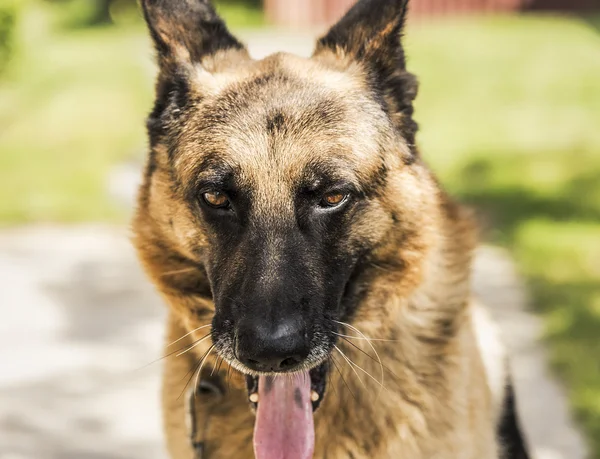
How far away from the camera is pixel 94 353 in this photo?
596cm

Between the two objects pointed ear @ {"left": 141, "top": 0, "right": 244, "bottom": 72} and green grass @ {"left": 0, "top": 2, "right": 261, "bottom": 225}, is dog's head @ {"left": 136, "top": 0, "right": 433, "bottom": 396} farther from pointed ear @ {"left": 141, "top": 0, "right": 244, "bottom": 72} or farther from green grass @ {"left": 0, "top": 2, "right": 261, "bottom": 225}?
green grass @ {"left": 0, "top": 2, "right": 261, "bottom": 225}

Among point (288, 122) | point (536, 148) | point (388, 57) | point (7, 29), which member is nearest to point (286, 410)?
point (288, 122)

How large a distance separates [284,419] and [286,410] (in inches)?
1.3

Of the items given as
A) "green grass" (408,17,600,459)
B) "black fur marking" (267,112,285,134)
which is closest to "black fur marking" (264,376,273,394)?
"black fur marking" (267,112,285,134)

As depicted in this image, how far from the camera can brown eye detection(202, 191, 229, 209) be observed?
9.78ft

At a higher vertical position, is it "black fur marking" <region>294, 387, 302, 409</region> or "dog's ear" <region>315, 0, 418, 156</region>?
"dog's ear" <region>315, 0, 418, 156</region>

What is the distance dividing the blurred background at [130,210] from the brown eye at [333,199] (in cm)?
135

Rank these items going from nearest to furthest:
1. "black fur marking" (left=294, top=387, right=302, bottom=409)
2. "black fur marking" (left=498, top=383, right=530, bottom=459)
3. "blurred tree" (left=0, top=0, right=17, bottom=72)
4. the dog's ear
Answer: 1. "black fur marking" (left=294, top=387, right=302, bottom=409)
2. the dog's ear
3. "black fur marking" (left=498, top=383, right=530, bottom=459)
4. "blurred tree" (left=0, top=0, right=17, bottom=72)

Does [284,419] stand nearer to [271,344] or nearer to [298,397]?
[298,397]

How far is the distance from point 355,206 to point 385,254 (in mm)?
241

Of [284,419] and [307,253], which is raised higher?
[307,253]

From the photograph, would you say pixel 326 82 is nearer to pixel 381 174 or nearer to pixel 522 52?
pixel 381 174

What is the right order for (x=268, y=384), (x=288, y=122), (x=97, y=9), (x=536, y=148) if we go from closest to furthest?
(x=288, y=122), (x=268, y=384), (x=536, y=148), (x=97, y=9)

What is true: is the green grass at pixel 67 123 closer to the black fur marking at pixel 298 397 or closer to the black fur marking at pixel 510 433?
the black fur marking at pixel 510 433
